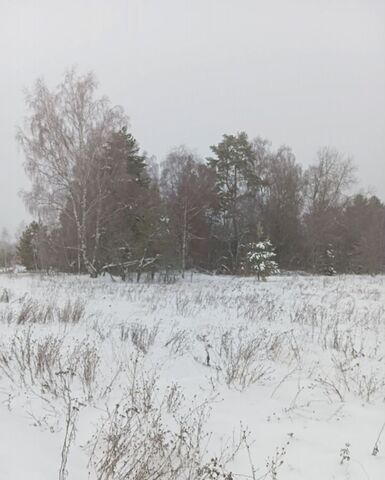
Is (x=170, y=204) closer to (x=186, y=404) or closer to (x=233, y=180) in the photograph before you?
(x=233, y=180)

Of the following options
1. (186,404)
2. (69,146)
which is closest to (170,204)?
(69,146)

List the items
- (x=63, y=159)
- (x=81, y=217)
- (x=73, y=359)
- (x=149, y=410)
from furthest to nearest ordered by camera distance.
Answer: (x=81, y=217) → (x=63, y=159) → (x=73, y=359) → (x=149, y=410)

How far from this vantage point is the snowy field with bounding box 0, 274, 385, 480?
7.82 feet

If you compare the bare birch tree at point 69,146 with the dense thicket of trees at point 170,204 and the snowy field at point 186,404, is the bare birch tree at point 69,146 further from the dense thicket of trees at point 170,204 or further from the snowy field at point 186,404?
the snowy field at point 186,404

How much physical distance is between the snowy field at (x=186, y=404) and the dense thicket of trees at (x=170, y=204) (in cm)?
1289

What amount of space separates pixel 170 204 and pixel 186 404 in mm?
20929

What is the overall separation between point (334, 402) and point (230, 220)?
87.6 feet

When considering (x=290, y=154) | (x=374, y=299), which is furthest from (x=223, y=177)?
(x=374, y=299)

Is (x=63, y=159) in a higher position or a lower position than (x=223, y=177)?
lower

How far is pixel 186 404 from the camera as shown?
10.8 ft

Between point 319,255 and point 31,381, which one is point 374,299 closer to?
point 31,381

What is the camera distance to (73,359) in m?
3.99

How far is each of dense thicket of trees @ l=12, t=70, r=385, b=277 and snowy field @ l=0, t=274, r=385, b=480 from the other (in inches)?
508

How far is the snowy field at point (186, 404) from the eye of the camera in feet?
7.82
